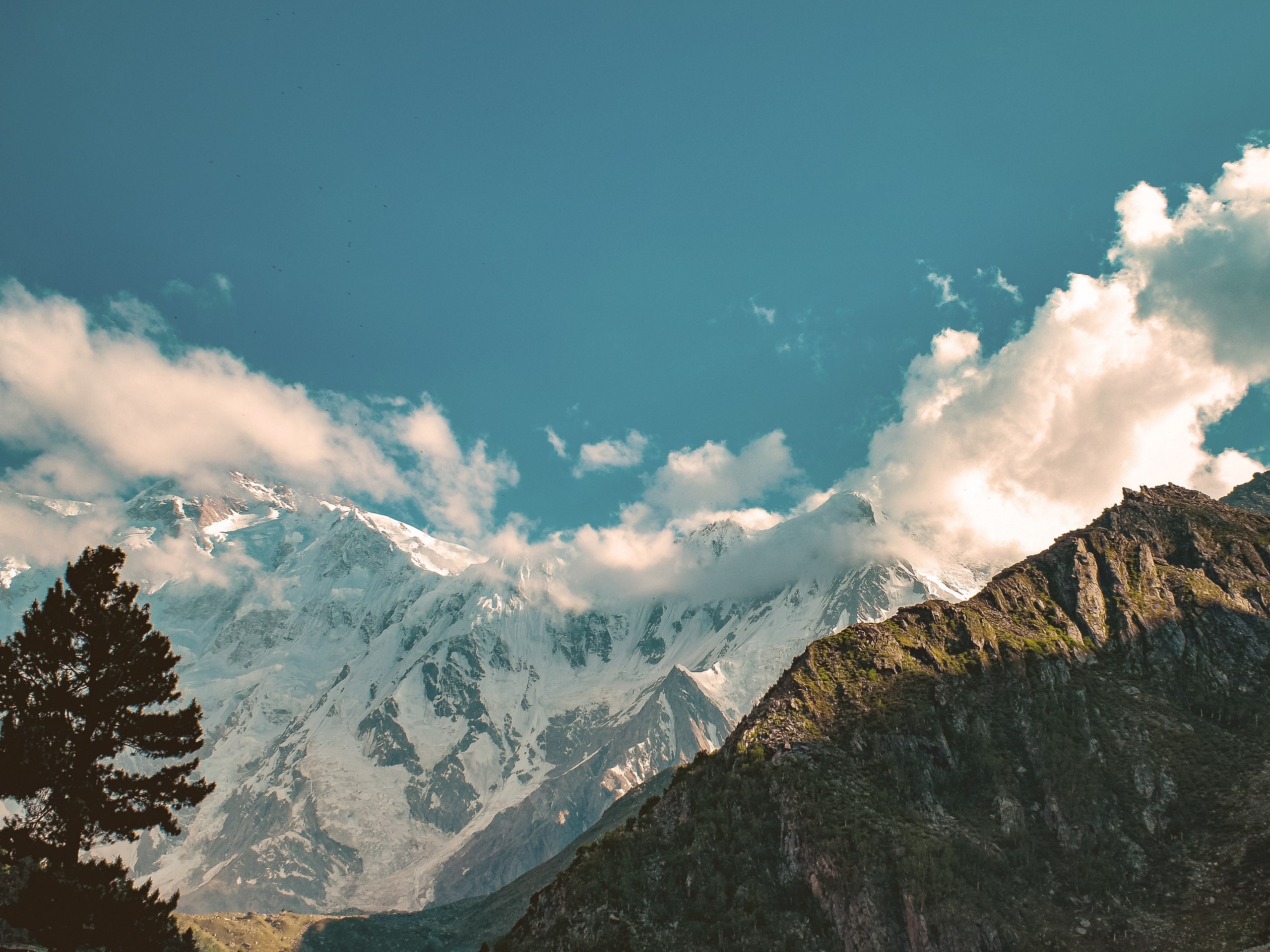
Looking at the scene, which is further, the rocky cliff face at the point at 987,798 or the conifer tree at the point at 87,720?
the rocky cliff face at the point at 987,798

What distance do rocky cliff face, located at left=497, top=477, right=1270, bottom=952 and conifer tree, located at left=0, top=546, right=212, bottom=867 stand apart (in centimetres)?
5448

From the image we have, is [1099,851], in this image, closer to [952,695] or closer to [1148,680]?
[952,695]

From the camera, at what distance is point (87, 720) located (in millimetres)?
38562

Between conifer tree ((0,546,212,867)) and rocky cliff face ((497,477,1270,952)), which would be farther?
rocky cliff face ((497,477,1270,952))

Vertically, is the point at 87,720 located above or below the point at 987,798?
below

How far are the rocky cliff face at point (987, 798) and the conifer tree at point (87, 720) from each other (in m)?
54.5

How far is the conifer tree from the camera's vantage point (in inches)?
1436

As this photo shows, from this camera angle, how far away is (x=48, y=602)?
38.7 m

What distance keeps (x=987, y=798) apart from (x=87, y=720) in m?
93.0

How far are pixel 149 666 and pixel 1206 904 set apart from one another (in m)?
93.3

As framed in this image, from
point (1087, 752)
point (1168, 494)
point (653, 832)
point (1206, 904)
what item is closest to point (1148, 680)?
point (1087, 752)

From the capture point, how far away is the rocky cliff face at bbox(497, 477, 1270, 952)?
77875 mm

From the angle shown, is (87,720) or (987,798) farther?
(987,798)

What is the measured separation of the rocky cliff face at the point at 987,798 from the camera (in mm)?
77875
